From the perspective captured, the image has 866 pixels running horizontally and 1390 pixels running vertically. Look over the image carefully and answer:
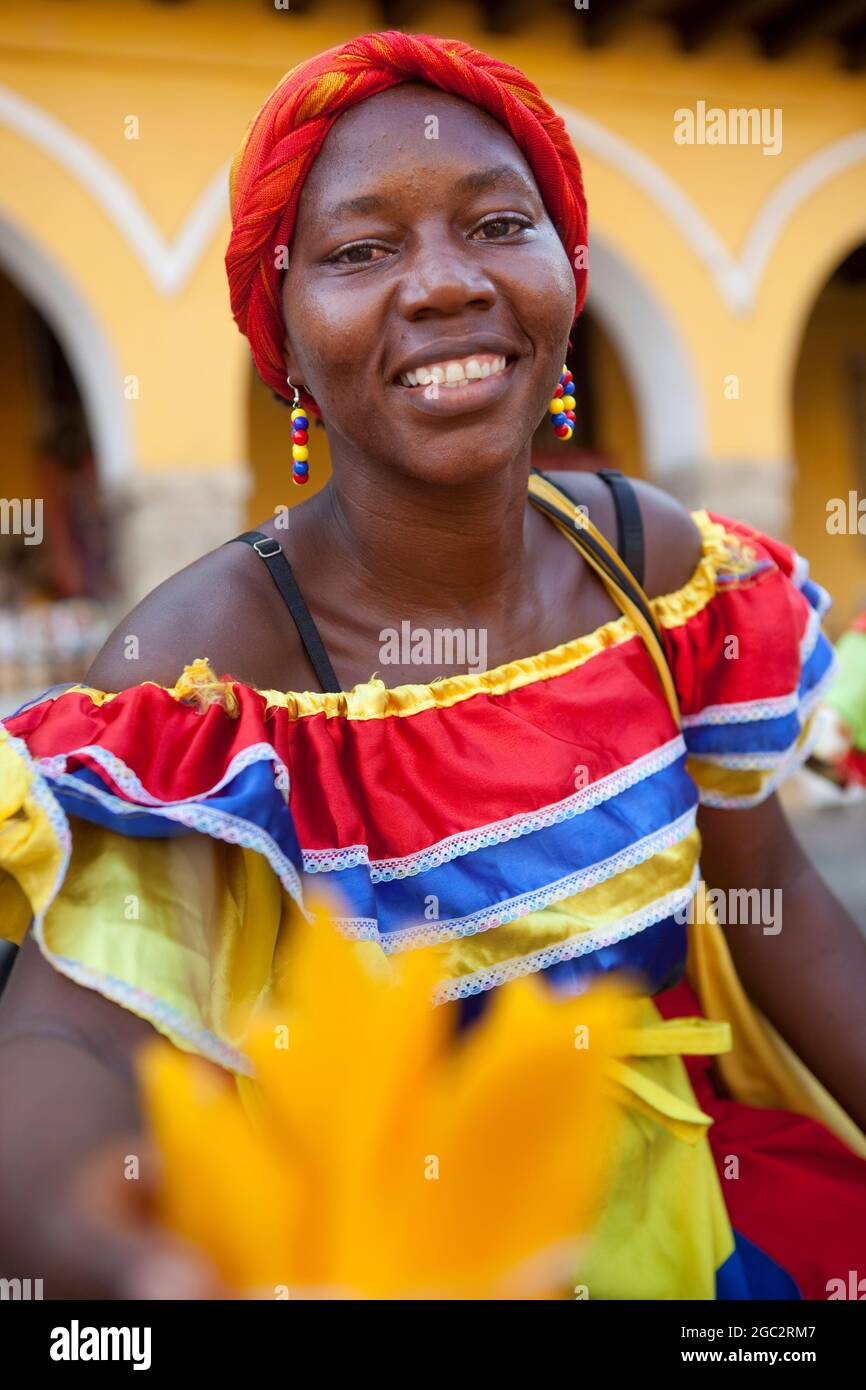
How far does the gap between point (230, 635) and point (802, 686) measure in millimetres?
714

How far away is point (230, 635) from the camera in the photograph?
1.14 metres

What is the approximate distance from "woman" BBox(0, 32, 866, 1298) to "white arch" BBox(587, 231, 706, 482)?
6.01m

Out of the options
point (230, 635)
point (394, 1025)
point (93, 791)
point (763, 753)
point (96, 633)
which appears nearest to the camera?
point (394, 1025)

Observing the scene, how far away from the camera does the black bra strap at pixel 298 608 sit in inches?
47.8

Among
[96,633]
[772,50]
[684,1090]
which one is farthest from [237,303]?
[772,50]

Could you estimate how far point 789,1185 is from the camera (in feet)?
4.60

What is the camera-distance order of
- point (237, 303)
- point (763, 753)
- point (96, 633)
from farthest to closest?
point (96, 633) < point (763, 753) < point (237, 303)

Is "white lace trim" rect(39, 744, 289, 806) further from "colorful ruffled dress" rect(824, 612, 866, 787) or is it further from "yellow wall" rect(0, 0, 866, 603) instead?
"yellow wall" rect(0, 0, 866, 603)

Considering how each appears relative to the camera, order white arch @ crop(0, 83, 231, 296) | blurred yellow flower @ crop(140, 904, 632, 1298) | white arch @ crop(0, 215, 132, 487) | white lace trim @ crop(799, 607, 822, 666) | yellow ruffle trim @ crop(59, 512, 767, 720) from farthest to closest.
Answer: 1. white arch @ crop(0, 215, 132, 487)
2. white arch @ crop(0, 83, 231, 296)
3. white lace trim @ crop(799, 607, 822, 666)
4. yellow ruffle trim @ crop(59, 512, 767, 720)
5. blurred yellow flower @ crop(140, 904, 632, 1298)

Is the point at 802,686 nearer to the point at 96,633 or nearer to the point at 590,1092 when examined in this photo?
the point at 590,1092

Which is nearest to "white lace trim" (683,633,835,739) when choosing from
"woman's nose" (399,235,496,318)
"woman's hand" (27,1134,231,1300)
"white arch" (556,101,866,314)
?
"woman's nose" (399,235,496,318)

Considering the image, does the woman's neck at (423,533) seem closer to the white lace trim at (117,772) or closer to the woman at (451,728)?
the woman at (451,728)

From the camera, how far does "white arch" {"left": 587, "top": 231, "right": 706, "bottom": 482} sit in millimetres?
7203

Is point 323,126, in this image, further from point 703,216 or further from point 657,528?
point 703,216
